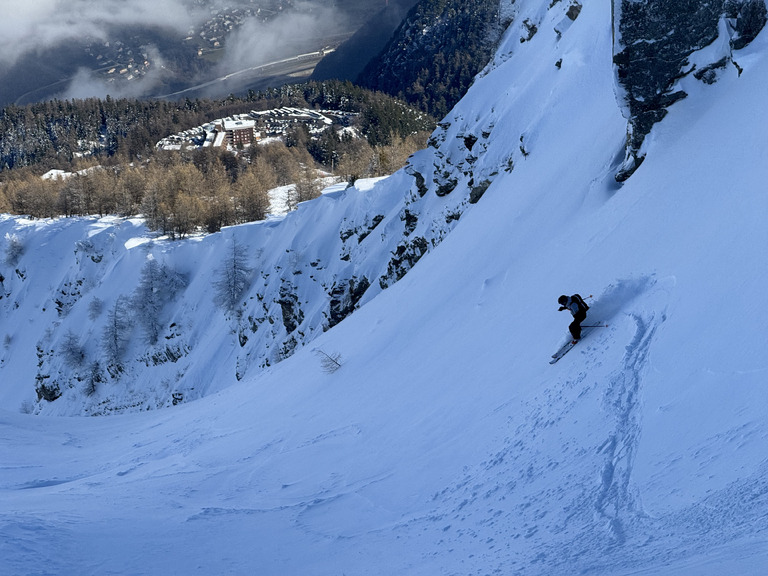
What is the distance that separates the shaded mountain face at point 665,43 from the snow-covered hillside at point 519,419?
1.28 ft

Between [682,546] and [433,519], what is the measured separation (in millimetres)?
3272

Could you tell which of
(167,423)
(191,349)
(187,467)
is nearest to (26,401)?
(191,349)

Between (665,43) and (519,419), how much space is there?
917 cm

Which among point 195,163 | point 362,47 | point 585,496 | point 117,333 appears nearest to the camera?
point 585,496

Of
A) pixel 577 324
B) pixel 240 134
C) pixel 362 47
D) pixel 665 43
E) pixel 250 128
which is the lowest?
pixel 240 134

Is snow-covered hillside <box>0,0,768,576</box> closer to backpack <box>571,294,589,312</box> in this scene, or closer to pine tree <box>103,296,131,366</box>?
backpack <box>571,294,589,312</box>

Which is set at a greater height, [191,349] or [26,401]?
[191,349]

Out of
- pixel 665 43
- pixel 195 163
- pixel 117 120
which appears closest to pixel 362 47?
pixel 117 120

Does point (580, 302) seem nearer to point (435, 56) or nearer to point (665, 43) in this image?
point (665, 43)

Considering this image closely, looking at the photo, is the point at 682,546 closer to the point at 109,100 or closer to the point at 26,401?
the point at 26,401

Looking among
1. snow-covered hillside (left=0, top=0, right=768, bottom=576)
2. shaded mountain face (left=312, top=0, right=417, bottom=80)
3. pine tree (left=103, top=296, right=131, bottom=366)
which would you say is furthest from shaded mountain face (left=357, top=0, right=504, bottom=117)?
snow-covered hillside (left=0, top=0, right=768, bottom=576)

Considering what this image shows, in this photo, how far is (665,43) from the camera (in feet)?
45.0

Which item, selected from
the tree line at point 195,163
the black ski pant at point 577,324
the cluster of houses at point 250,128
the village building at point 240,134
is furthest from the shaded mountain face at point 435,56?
the black ski pant at point 577,324

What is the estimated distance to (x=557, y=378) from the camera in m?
9.75
